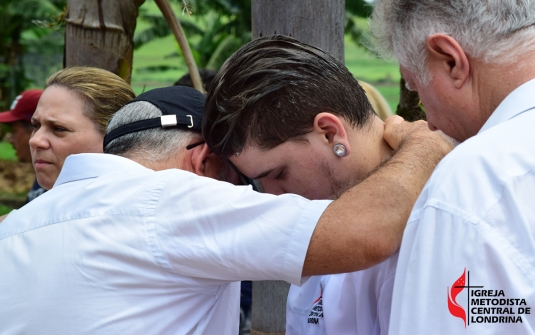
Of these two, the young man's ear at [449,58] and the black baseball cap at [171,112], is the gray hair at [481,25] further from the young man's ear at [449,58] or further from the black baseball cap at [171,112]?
the black baseball cap at [171,112]

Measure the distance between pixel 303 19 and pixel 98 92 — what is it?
1032 mm

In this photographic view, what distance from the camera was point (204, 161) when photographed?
7.91 ft

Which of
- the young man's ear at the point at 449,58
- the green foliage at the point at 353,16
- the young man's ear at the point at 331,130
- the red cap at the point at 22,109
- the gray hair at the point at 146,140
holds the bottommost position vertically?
the green foliage at the point at 353,16

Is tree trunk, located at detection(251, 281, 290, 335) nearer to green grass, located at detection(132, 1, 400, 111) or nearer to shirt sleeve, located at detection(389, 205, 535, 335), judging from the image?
shirt sleeve, located at detection(389, 205, 535, 335)

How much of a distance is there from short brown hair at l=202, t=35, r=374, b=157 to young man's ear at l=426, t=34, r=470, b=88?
70 centimetres

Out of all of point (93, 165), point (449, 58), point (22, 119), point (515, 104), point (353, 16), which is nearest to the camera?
point (515, 104)

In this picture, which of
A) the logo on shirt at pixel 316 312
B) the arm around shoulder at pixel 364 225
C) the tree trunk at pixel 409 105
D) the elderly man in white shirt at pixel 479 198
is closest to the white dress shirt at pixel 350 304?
the logo on shirt at pixel 316 312

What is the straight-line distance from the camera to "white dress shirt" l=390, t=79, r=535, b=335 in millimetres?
1296

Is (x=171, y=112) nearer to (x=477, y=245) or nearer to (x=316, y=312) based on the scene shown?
(x=316, y=312)

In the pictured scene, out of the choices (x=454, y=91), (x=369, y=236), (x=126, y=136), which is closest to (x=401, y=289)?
(x=369, y=236)

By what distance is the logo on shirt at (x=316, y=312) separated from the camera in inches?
89.9

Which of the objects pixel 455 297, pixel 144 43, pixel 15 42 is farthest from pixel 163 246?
pixel 15 42

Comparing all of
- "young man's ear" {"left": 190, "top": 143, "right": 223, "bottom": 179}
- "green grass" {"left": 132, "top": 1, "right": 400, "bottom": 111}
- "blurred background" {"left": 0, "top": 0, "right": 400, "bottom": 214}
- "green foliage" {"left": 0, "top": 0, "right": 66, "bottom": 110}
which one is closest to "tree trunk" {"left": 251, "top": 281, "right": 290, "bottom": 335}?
"young man's ear" {"left": 190, "top": 143, "right": 223, "bottom": 179}

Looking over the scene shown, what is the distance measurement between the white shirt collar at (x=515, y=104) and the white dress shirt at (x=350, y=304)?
0.70m
